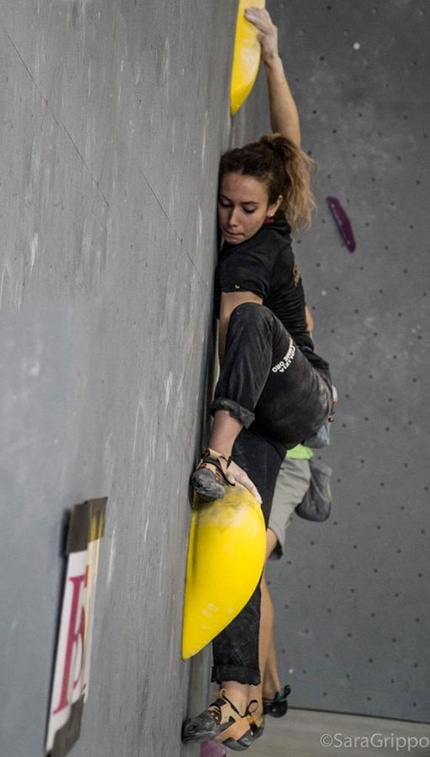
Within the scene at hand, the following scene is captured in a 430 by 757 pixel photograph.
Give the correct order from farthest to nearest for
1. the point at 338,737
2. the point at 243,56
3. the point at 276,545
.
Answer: the point at 338,737
the point at 276,545
the point at 243,56

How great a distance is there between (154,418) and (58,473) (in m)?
0.53

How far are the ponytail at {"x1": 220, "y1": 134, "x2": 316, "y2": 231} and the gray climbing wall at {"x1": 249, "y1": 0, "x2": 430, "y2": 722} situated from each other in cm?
190

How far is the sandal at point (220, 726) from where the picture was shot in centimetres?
192

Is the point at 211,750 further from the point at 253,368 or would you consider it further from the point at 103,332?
the point at 103,332

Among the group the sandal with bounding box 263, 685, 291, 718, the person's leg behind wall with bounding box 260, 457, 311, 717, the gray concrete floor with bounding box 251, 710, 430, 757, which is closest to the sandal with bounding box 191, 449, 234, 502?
the person's leg behind wall with bounding box 260, 457, 311, 717

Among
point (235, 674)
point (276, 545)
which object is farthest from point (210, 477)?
point (276, 545)

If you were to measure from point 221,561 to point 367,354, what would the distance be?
253cm

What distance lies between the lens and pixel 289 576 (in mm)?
4031

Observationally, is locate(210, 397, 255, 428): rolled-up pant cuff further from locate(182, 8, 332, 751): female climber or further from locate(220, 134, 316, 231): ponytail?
locate(220, 134, 316, 231): ponytail

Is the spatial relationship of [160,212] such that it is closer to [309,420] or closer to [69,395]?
[69,395]

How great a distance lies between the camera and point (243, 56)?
238cm

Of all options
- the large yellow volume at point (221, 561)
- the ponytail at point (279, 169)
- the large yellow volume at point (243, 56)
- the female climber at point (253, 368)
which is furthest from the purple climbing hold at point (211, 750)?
the large yellow volume at point (243, 56)

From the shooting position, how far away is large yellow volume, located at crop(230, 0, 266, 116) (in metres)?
2.36

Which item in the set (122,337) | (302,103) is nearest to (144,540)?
(122,337)
